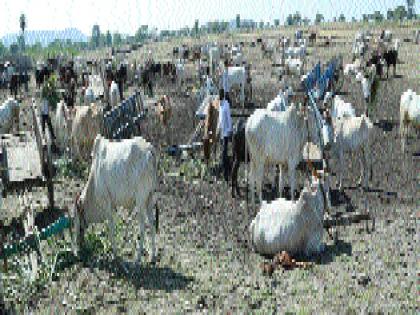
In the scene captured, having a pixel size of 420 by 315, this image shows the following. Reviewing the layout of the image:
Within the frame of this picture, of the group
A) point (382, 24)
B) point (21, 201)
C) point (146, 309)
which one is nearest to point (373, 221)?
point (146, 309)

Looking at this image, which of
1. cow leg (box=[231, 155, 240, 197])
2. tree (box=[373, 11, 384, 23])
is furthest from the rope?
tree (box=[373, 11, 384, 23])

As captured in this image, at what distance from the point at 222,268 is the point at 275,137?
3210 mm

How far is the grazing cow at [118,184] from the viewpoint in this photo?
8062 mm

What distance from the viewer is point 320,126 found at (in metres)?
12.5

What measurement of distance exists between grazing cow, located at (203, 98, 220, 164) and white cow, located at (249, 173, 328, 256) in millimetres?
4539

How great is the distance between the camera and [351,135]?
11.7m

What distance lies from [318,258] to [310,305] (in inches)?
61.4

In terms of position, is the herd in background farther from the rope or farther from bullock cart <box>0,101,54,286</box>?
bullock cart <box>0,101,54,286</box>

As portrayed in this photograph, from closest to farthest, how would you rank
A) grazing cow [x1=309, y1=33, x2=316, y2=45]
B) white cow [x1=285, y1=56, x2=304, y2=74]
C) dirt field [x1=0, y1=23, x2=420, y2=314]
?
dirt field [x1=0, y1=23, x2=420, y2=314] → white cow [x1=285, y1=56, x2=304, y2=74] → grazing cow [x1=309, y1=33, x2=316, y2=45]

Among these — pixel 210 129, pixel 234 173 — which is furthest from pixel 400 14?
pixel 234 173

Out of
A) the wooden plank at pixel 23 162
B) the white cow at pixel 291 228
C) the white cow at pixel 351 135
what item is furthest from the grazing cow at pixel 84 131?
the white cow at pixel 291 228

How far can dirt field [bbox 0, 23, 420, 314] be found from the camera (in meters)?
6.79

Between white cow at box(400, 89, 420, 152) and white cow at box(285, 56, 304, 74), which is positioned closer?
white cow at box(400, 89, 420, 152)

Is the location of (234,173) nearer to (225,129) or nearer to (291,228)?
(225,129)
